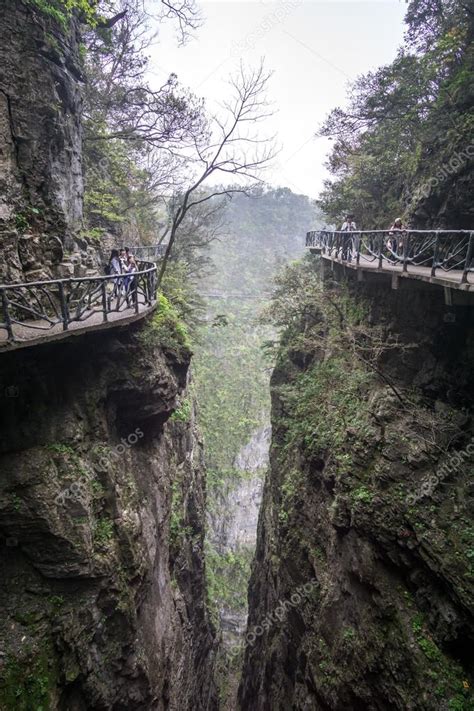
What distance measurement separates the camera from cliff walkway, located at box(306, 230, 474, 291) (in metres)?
5.95

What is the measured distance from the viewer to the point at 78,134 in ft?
31.1

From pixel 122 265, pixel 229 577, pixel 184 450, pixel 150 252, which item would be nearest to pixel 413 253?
pixel 122 265

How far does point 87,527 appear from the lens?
243 inches

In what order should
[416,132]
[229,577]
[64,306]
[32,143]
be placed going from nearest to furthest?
[64,306] → [32,143] → [416,132] → [229,577]

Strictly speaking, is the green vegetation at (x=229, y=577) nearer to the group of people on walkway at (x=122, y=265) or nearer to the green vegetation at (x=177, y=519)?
the green vegetation at (x=177, y=519)

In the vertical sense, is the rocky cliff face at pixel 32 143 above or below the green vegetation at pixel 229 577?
above

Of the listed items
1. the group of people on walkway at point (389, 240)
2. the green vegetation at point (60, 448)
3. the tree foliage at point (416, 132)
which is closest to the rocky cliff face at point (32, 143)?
the green vegetation at point (60, 448)

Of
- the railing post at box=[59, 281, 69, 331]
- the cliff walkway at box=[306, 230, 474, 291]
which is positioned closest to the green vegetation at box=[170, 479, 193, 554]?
the railing post at box=[59, 281, 69, 331]

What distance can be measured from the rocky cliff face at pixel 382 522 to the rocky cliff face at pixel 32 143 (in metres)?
6.90

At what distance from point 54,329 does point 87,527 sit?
11.2ft

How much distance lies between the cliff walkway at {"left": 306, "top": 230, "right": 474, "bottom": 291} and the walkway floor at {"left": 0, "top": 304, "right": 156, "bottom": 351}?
18.0 ft

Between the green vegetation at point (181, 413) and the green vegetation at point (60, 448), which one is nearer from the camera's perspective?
the green vegetation at point (60, 448)

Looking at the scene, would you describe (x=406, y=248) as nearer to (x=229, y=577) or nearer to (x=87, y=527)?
(x=87, y=527)

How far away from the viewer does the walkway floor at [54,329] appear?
5043 mm
